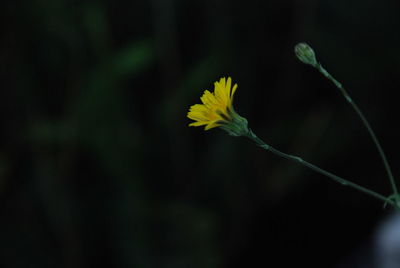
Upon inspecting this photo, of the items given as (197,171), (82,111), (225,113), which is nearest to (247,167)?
(197,171)

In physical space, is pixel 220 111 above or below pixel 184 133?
below

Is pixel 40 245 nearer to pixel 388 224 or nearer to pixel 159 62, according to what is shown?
pixel 159 62

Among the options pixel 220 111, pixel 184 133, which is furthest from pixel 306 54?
pixel 184 133

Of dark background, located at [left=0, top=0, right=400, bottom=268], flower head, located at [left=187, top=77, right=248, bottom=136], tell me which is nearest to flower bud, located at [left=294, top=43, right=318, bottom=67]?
flower head, located at [left=187, top=77, right=248, bottom=136]

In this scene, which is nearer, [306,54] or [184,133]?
[306,54]

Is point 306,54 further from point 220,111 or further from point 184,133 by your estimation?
point 184,133

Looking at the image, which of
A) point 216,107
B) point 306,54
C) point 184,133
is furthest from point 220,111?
point 184,133
